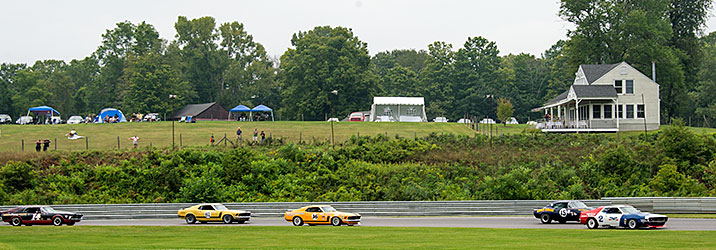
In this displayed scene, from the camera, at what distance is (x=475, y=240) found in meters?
19.7

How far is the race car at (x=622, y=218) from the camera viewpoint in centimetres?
2319

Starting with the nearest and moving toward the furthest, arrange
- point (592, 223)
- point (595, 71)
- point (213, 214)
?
1. point (592, 223)
2. point (213, 214)
3. point (595, 71)

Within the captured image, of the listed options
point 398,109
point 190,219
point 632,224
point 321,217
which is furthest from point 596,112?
point 190,219

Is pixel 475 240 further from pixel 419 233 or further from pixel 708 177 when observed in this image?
pixel 708 177

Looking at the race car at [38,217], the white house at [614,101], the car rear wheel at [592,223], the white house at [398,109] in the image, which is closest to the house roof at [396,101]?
the white house at [398,109]

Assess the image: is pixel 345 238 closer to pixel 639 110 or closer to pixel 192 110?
pixel 639 110

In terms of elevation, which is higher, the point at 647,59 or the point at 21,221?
the point at 647,59

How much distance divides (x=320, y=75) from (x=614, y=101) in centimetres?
4470

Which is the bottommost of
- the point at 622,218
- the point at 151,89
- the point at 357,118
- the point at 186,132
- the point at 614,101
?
the point at 622,218

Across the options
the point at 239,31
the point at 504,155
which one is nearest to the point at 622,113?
the point at 504,155

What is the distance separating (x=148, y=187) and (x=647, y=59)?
54.2 meters

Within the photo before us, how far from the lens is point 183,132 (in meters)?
62.6

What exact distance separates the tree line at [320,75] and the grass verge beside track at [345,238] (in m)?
56.3

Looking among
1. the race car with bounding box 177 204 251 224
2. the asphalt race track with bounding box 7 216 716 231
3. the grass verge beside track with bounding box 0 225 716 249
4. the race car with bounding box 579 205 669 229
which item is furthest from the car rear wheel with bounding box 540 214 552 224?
the race car with bounding box 177 204 251 224
